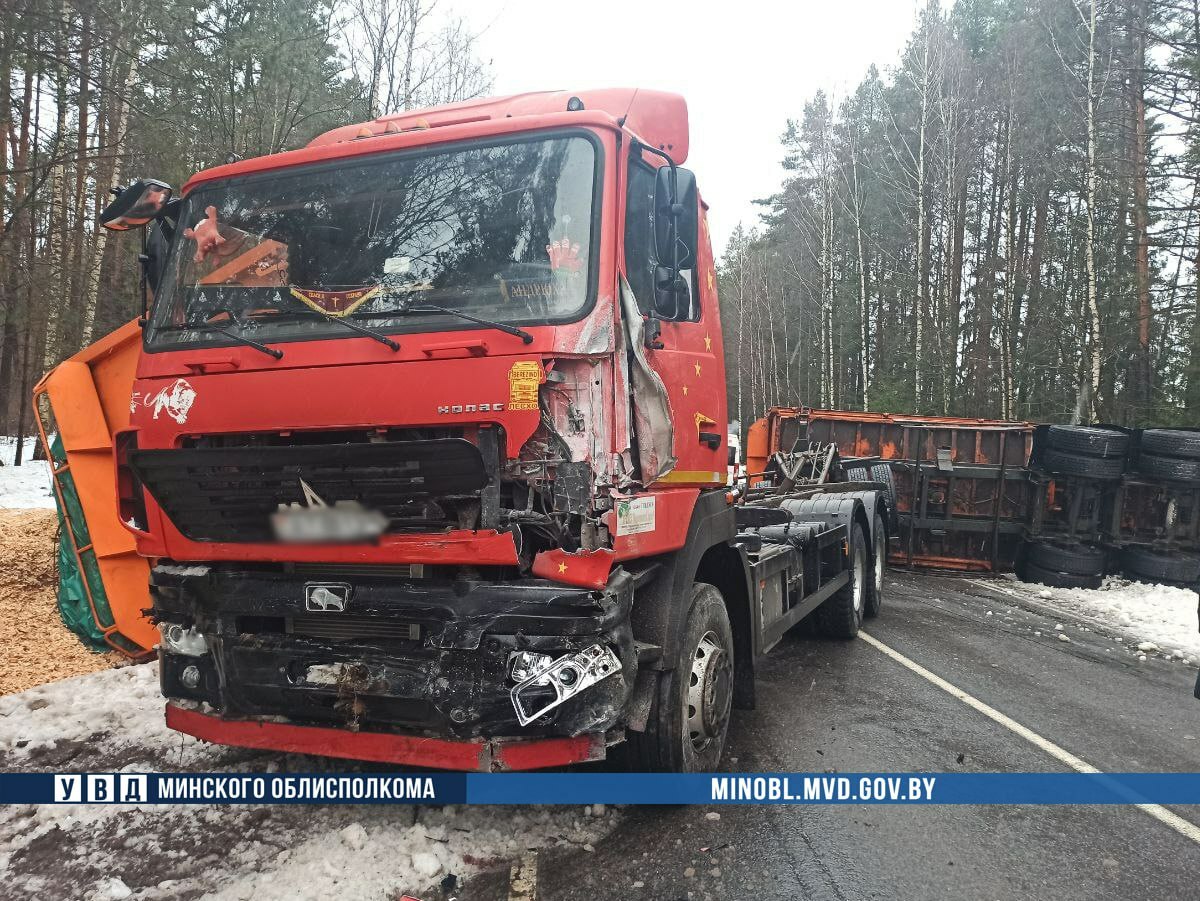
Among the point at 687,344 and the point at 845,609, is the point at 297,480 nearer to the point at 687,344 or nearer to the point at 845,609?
the point at 687,344

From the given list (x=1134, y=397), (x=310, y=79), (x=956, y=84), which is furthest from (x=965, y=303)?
(x=310, y=79)

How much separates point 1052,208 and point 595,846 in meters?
25.0

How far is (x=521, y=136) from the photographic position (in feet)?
11.1

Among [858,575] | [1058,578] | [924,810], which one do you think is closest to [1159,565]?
[1058,578]

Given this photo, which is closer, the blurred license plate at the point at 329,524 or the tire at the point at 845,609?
the blurred license plate at the point at 329,524

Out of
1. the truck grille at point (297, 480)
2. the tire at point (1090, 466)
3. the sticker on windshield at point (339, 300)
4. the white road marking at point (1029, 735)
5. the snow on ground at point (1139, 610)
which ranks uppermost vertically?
the sticker on windshield at point (339, 300)

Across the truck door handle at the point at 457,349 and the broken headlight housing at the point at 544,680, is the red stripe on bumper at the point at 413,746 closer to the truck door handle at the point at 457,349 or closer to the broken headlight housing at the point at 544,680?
the broken headlight housing at the point at 544,680

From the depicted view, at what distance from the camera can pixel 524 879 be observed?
3121 mm

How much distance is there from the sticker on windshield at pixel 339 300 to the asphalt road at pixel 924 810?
2.37m

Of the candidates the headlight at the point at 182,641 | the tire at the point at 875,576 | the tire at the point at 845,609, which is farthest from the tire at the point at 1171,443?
the headlight at the point at 182,641

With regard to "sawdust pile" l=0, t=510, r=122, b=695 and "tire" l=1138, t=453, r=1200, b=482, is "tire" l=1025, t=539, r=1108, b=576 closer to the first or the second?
"tire" l=1138, t=453, r=1200, b=482

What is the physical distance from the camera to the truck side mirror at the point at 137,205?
3807 millimetres
